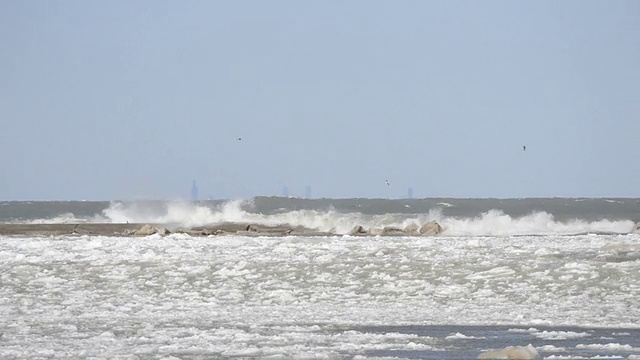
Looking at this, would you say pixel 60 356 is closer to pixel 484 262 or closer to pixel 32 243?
pixel 484 262

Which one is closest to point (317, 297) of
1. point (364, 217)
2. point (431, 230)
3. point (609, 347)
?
point (609, 347)

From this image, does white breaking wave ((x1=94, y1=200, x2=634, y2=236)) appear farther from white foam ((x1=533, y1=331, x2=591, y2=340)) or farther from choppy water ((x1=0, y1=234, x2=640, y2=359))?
white foam ((x1=533, y1=331, x2=591, y2=340))

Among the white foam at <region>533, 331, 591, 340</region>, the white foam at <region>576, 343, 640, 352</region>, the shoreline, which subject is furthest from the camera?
the shoreline

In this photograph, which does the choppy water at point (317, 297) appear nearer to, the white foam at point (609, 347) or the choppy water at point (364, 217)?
Result: the white foam at point (609, 347)

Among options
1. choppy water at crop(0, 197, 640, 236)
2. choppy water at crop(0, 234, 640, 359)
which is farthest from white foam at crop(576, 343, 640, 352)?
choppy water at crop(0, 197, 640, 236)

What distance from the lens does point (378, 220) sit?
51250mm

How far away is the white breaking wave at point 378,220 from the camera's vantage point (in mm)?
42719

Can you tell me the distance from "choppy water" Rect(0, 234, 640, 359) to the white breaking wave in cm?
1321

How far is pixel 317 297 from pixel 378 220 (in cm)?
3202

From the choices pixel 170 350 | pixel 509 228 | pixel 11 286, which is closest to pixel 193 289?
pixel 11 286

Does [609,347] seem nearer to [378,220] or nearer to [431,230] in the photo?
[431,230]

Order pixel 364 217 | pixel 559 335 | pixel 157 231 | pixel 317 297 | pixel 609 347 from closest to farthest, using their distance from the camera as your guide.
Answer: pixel 609 347
pixel 559 335
pixel 317 297
pixel 157 231
pixel 364 217

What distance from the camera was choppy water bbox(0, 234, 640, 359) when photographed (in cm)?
1378

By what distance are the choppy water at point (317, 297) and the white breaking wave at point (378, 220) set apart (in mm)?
13212
